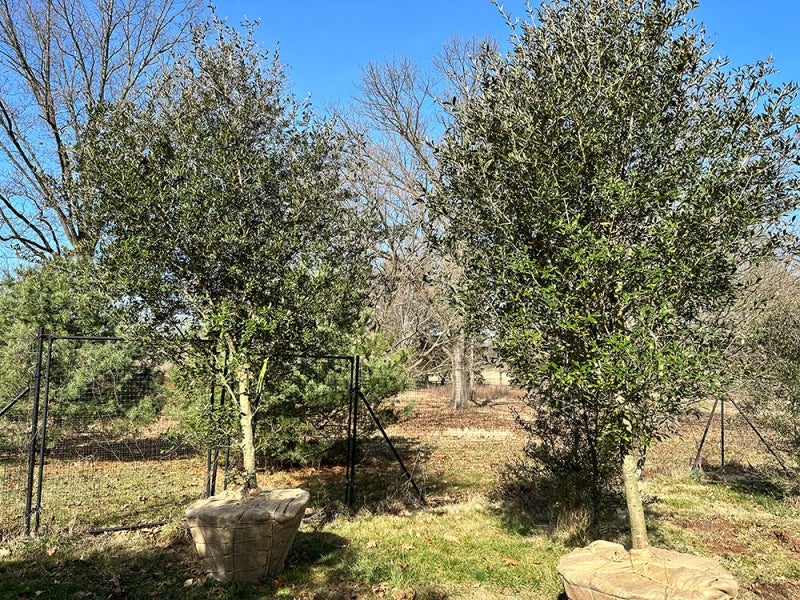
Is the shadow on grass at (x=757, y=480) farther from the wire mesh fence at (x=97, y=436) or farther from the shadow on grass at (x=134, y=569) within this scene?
the wire mesh fence at (x=97, y=436)

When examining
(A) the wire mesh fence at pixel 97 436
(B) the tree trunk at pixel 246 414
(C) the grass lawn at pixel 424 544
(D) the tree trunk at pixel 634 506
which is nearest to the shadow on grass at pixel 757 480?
(C) the grass lawn at pixel 424 544

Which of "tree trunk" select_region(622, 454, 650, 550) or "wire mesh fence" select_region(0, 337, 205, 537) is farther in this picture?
"wire mesh fence" select_region(0, 337, 205, 537)

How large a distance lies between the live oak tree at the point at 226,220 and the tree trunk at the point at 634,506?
11.3 feet

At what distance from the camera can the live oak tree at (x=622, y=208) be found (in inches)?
159

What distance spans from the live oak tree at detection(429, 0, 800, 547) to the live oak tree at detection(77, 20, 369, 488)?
2.11 m

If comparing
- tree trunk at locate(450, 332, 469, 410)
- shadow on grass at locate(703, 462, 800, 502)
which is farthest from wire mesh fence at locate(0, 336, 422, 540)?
tree trunk at locate(450, 332, 469, 410)

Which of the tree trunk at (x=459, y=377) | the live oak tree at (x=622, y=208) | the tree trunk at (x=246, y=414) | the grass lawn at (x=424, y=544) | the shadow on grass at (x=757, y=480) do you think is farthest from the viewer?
the tree trunk at (x=459, y=377)

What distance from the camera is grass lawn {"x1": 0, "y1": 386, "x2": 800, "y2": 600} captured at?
4.99 metres

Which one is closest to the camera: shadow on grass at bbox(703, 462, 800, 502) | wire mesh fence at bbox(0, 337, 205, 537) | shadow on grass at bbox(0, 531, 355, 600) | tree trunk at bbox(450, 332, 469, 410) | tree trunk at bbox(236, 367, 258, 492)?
shadow on grass at bbox(0, 531, 355, 600)

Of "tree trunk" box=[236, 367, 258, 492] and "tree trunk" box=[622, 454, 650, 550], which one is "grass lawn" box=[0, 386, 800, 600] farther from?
"tree trunk" box=[236, 367, 258, 492]

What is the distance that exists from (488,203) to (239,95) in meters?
3.51

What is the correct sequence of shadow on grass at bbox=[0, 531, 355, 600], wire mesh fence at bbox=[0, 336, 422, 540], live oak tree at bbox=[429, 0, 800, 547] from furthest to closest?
wire mesh fence at bbox=[0, 336, 422, 540] → shadow on grass at bbox=[0, 531, 355, 600] → live oak tree at bbox=[429, 0, 800, 547]

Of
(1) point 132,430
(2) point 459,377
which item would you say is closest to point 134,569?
(1) point 132,430

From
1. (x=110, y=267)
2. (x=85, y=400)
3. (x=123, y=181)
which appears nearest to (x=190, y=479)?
(x=85, y=400)
